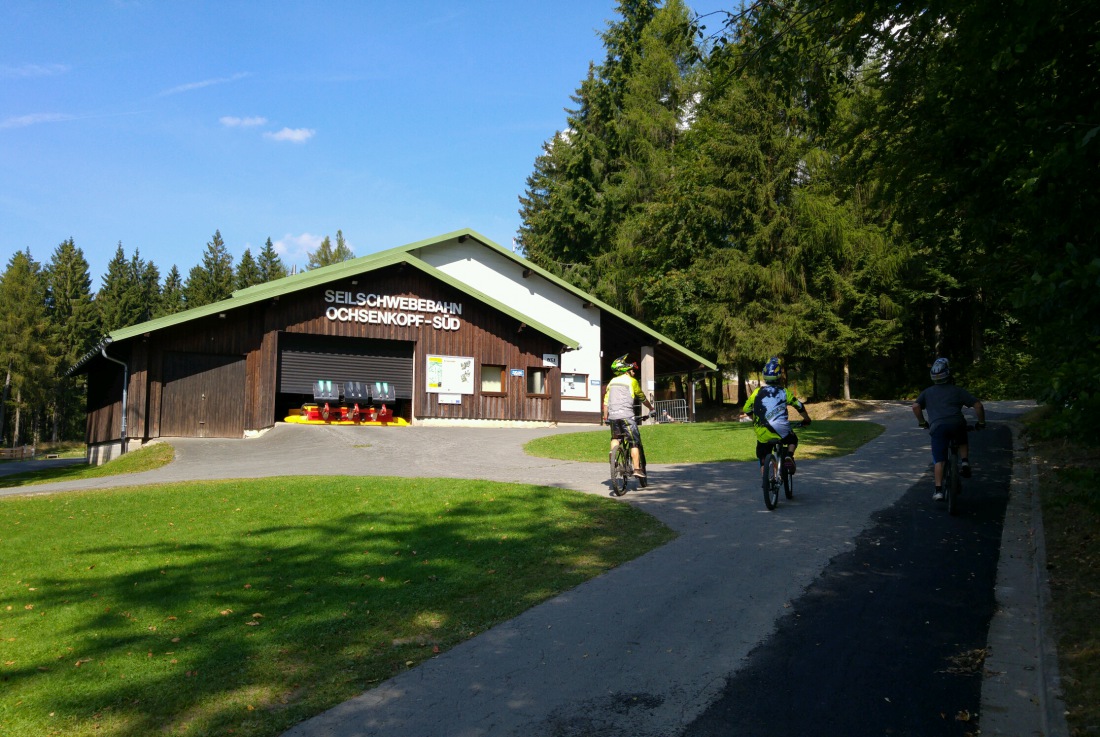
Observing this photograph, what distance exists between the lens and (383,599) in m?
6.59

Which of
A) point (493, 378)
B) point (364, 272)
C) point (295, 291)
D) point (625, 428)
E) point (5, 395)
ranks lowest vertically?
point (625, 428)

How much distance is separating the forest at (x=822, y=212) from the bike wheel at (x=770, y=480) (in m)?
3.00

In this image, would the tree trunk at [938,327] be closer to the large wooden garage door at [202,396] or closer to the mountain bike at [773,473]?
the large wooden garage door at [202,396]

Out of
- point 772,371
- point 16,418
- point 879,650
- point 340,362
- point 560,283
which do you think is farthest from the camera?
point 16,418

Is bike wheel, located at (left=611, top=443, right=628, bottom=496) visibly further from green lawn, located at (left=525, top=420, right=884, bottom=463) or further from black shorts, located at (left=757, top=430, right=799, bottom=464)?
green lawn, located at (left=525, top=420, right=884, bottom=463)

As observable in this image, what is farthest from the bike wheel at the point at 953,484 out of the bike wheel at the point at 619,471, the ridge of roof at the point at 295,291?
the ridge of roof at the point at 295,291

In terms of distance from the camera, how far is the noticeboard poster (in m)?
29.7

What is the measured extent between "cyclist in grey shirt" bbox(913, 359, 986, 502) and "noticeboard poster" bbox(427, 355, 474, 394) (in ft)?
70.5

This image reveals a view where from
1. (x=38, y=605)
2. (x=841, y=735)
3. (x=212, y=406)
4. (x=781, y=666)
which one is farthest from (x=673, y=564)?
(x=212, y=406)

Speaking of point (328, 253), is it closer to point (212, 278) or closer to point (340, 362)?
point (212, 278)

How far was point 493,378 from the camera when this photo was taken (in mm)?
31344

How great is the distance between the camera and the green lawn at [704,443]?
17.7 m

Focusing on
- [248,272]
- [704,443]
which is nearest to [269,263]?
[248,272]

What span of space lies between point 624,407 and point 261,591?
6.11m
